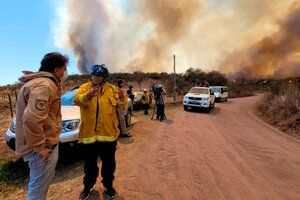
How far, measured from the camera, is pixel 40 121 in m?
2.52

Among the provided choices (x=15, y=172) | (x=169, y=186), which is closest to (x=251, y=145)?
(x=169, y=186)

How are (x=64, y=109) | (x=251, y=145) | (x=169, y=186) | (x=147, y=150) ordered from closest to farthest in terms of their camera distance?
1. (x=169, y=186)
2. (x=64, y=109)
3. (x=147, y=150)
4. (x=251, y=145)

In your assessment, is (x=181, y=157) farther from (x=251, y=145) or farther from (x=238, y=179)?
(x=251, y=145)

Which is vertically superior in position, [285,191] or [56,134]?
[56,134]

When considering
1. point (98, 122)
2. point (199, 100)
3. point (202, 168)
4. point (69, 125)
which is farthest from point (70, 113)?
point (199, 100)

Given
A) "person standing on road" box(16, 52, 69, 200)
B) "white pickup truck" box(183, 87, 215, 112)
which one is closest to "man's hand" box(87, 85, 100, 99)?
"person standing on road" box(16, 52, 69, 200)

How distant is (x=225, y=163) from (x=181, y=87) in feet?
109

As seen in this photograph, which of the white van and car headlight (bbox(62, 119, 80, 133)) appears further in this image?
the white van

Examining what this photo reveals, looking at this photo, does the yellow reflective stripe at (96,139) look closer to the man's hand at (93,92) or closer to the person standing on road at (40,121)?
the man's hand at (93,92)

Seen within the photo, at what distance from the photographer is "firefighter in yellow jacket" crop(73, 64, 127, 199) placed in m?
3.68

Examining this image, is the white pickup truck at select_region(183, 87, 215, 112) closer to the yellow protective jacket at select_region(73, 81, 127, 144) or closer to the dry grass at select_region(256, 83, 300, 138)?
the dry grass at select_region(256, 83, 300, 138)

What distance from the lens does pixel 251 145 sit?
791cm

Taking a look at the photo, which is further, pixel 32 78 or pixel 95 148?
pixel 95 148

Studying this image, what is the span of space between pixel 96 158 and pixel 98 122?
631 millimetres
